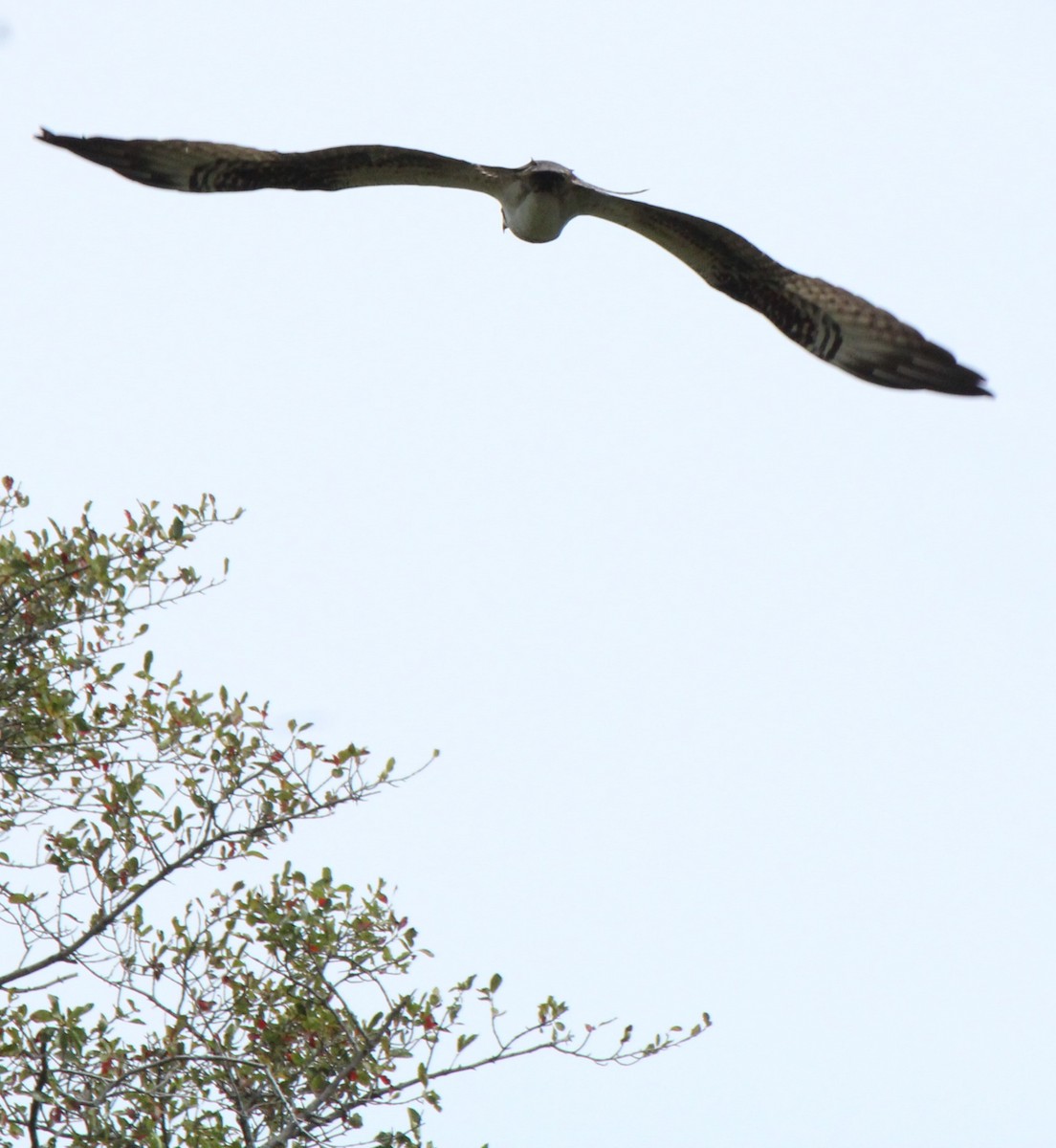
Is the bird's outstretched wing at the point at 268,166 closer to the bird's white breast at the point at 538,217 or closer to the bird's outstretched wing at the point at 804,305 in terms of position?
the bird's white breast at the point at 538,217

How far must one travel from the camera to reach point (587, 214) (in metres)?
6.68

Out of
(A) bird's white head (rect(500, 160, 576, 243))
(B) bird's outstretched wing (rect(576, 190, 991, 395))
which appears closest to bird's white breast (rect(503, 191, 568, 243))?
(A) bird's white head (rect(500, 160, 576, 243))

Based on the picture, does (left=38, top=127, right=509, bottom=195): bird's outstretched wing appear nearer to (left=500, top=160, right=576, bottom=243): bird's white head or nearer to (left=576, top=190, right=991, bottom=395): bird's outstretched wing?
(left=500, top=160, right=576, bottom=243): bird's white head

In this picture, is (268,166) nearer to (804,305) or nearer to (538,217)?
(538,217)

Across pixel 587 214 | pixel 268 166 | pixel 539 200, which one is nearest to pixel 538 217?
pixel 539 200

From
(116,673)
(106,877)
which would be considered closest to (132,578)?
(116,673)

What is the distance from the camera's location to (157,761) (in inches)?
258

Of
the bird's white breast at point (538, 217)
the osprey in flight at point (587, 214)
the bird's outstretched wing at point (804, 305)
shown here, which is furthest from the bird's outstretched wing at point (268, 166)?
the bird's outstretched wing at point (804, 305)

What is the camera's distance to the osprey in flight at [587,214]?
257 inches

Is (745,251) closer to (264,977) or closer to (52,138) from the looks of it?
(52,138)

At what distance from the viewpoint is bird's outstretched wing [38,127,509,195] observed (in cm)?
658

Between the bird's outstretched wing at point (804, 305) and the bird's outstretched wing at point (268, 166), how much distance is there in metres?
0.57

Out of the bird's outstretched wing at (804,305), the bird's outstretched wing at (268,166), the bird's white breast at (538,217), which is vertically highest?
the bird's outstretched wing at (268,166)

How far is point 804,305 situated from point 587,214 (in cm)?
99
